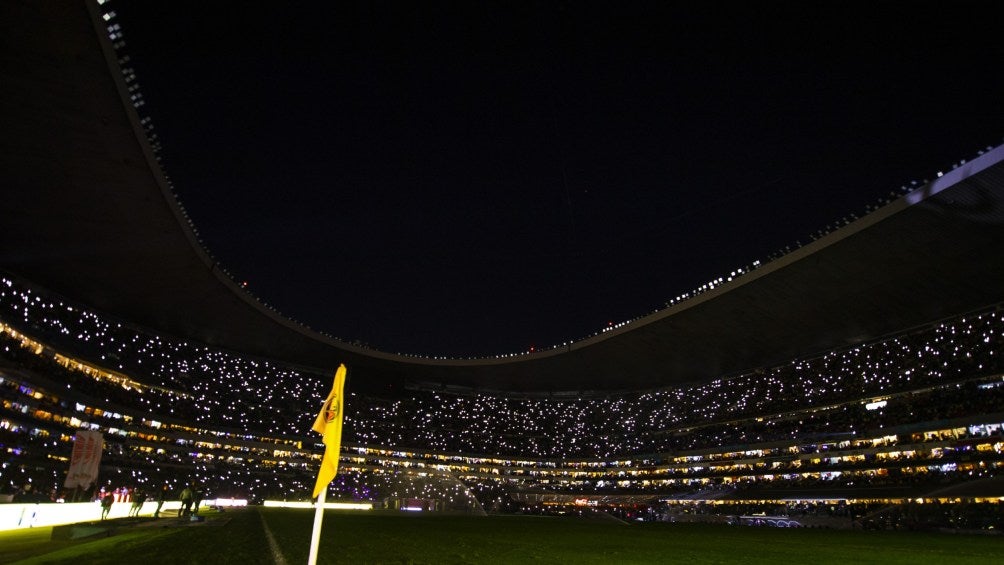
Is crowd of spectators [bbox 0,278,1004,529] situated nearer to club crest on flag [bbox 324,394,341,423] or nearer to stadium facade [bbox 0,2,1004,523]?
stadium facade [bbox 0,2,1004,523]

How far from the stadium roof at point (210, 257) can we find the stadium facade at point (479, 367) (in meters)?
0.16

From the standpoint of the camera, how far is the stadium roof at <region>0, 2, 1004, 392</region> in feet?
86.5

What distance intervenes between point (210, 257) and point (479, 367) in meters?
36.8

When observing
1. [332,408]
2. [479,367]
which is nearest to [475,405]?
[479,367]

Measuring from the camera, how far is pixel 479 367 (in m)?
74.6

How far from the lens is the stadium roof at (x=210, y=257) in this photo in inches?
1038

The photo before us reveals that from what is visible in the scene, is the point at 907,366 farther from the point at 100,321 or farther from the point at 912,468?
the point at 100,321

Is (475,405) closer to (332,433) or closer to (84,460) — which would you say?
(84,460)

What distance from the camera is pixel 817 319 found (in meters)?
47.0

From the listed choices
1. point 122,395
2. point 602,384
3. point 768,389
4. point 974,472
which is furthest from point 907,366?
point 122,395

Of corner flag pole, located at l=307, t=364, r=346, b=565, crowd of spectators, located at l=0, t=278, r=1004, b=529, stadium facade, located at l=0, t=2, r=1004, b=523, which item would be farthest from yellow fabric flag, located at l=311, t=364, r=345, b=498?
crowd of spectators, located at l=0, t=278, r=1004, b=529

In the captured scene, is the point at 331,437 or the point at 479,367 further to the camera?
the point at 479,367

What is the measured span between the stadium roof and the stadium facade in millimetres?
159

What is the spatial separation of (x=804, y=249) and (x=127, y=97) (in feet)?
122
